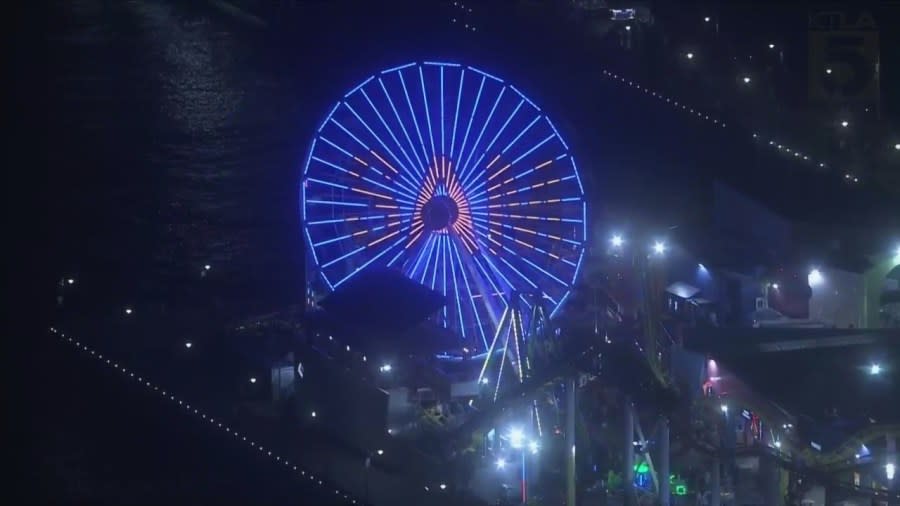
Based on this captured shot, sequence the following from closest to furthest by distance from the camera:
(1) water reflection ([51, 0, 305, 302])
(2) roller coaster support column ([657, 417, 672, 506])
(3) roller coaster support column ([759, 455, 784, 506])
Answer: (3) roller coaster support column ([759, 455, 784, 506]) → (2) roller coaster support column ([657, 417, 672, 506]) → (1) water reflection ([51, 0, 305, 302])

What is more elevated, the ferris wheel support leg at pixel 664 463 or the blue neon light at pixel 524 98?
the blue neon light at pixel 524 98

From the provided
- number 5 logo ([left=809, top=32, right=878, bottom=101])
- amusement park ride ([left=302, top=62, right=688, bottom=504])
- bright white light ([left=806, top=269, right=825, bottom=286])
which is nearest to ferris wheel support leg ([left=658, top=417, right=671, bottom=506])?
amusement park ride ([left=302, top=62, right=688, bottom=504])

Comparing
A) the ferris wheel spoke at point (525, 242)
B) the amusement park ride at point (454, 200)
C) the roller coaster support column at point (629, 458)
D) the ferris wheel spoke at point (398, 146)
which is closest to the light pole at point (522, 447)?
the roller coaster support column at point (629, 458)

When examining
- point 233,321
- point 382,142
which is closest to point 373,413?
point 233,321

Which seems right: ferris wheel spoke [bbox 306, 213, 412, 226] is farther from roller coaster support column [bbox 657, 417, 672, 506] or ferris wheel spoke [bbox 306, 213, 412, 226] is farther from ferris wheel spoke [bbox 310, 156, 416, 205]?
roller coaster support column [bbox 657, 417, 672, 506]

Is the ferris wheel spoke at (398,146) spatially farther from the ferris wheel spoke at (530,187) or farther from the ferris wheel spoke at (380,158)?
the ferris wheel spoke at (530,187)

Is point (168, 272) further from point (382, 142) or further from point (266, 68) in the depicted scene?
point (266, 68)
